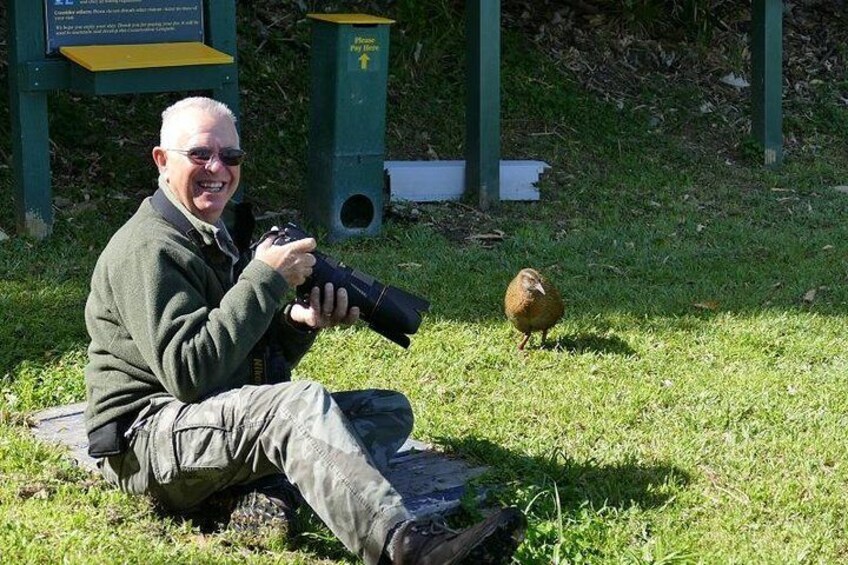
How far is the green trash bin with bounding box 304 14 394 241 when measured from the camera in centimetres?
811

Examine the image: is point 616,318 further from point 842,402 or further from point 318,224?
point 318,224

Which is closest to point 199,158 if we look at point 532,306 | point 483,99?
point 532,306

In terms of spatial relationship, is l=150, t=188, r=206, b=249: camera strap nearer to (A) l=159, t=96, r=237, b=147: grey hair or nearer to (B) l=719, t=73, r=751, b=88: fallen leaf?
(A) l=159, t=96, r=237, b=147: grey hair

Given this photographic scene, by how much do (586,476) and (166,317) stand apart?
1645 millimetres

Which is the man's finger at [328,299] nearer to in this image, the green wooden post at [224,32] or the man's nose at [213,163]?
the man's nose at [213,163]

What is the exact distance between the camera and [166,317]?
376cm

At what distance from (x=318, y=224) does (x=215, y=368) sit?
15.3 feet

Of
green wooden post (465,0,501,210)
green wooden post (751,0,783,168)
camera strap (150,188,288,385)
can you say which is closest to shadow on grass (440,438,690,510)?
camera strap (150,188,288,385)

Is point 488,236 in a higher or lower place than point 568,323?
higher

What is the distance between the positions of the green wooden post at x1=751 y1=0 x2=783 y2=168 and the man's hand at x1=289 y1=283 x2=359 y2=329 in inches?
265

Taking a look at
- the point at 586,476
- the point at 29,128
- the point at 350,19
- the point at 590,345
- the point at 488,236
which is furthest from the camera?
the point at 488,236

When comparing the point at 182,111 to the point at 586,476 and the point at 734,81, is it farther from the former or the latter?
the point at 734,81

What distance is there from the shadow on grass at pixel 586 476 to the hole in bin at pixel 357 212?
3617 mm

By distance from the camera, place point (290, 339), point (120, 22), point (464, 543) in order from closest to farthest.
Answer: point (464, 543) < point (290, 339) < point (120, 22)
